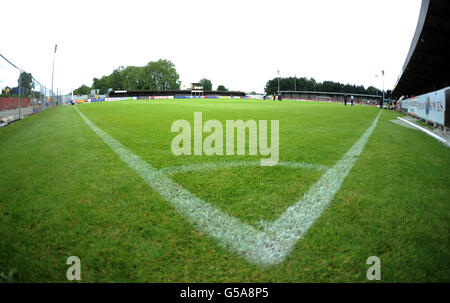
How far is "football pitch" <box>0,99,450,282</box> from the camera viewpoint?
149cm

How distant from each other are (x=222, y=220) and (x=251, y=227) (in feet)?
0.84

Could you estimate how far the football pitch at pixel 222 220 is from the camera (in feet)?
4.88

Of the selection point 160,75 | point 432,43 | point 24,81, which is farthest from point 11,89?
point 160,75

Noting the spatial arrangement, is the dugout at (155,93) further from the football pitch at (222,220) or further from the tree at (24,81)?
the football pitch at (222,220)

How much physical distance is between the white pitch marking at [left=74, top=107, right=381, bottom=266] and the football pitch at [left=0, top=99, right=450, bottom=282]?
0.01 m

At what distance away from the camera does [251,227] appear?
193cm

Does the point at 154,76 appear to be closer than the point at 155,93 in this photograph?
No

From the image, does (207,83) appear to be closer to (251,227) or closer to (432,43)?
(432,43)

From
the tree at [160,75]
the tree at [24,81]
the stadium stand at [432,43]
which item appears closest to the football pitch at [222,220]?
the stadium stand at [432,43]

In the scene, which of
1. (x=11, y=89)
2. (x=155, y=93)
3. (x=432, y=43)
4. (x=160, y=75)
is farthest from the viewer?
(x=160, y=75)
